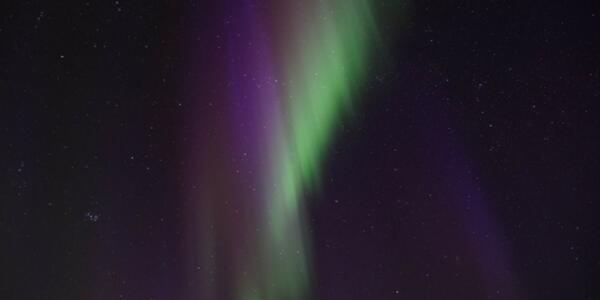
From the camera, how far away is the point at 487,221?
39.1 inches

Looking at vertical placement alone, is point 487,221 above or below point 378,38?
below

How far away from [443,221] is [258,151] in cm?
32

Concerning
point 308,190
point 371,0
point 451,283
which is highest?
point 371,0

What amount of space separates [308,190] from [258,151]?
10 centimetres

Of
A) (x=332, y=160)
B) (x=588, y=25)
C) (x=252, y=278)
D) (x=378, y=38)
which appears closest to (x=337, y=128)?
(x=332, y=160)

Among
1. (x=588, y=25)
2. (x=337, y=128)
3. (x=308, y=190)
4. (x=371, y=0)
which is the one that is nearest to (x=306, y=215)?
(x=308, y=190)

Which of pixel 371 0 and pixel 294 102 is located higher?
pixel 371 0

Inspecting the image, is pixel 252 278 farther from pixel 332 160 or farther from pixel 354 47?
pixel 354 47

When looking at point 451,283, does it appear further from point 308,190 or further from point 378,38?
point 378,38

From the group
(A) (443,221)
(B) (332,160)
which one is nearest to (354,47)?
(B) (332,160)

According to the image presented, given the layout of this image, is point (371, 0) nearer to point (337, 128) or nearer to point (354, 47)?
point (354, 47)

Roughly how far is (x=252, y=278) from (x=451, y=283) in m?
0.32

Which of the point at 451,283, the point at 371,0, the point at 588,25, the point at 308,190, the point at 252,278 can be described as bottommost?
the point at 451,283

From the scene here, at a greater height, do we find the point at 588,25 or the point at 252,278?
the point at 588,25
